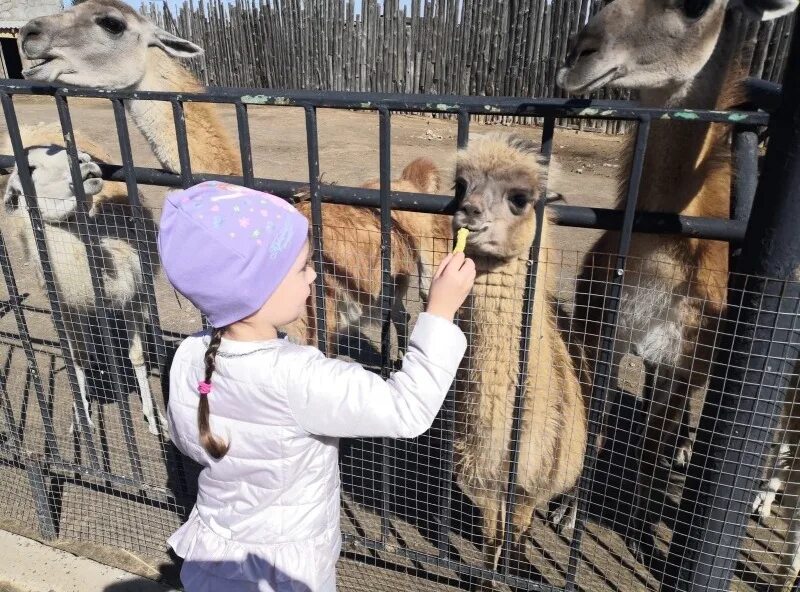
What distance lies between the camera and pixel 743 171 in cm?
268

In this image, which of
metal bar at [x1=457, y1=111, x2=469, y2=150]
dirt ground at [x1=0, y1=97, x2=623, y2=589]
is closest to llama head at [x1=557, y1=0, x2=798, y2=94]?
dirt ground at [x1=0, y1=97, x2=623, y2=589]

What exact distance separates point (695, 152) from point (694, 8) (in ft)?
2.31

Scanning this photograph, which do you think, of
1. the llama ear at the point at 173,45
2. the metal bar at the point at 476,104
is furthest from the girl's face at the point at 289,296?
the llama ear at the point at 173,45

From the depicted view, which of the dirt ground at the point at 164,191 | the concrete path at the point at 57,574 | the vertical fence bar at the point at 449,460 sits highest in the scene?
the vertical fence bar at the point at 449,460

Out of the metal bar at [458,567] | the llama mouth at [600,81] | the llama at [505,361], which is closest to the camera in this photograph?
the llama at [505,361]

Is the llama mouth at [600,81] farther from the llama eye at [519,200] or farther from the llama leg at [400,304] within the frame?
the llama leg at [400,304]

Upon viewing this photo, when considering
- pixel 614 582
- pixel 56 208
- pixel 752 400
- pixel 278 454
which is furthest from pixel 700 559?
pixel 56 208

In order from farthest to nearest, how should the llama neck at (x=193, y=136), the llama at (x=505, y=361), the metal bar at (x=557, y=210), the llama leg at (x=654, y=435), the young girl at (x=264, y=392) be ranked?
the llama neck at (x=193, y=136), the llama leg at (x=654, y=435), the llama at (x=505, y=361), the metal bar at (x=557, y=210), the young girl at (x=264, y=392)

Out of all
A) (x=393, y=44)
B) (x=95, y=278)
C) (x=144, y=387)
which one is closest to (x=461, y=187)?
(x=95, y=278)

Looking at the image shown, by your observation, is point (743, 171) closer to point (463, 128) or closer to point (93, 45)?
point (463, 128)

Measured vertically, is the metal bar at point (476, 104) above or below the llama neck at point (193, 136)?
above

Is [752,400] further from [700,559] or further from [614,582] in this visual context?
[614,582]

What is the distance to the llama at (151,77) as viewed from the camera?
3773 millimetres

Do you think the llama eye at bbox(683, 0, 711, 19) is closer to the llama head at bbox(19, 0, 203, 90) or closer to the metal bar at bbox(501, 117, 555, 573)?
the metal bar at bbox(501, 117, 555, 573)
